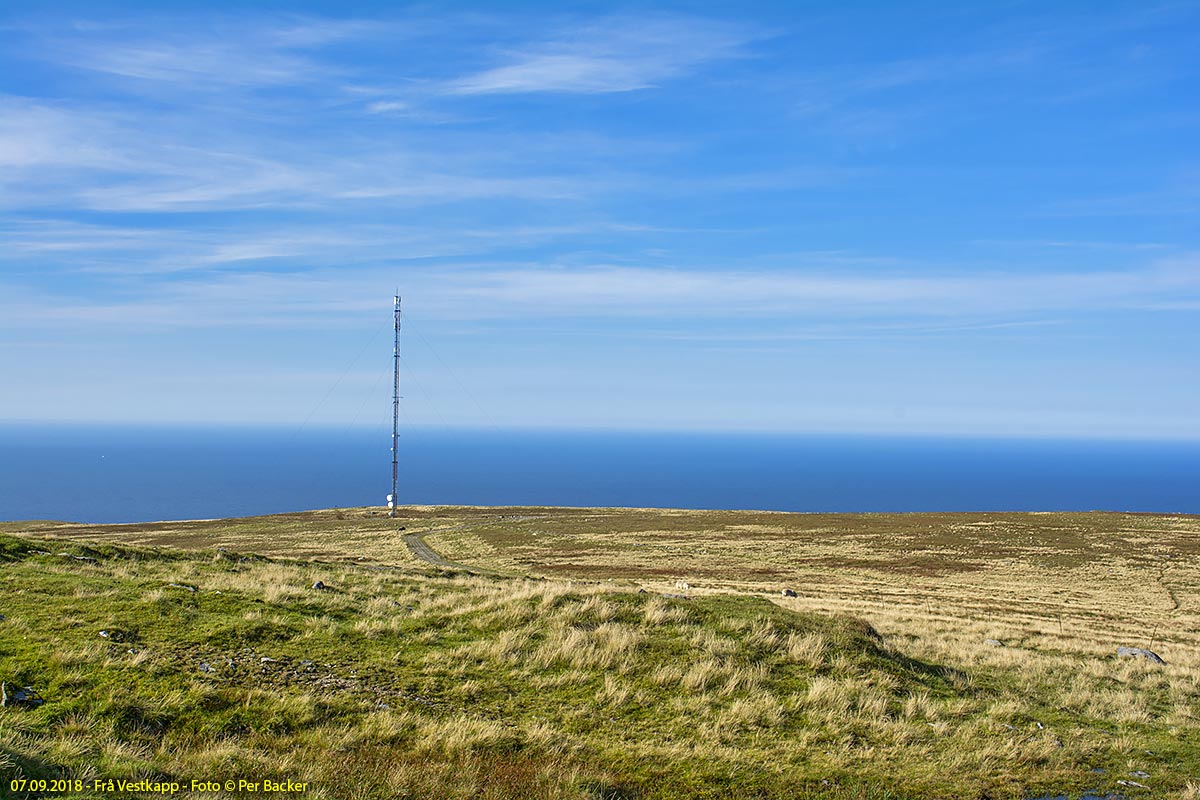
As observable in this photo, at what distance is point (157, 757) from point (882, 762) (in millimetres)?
10620

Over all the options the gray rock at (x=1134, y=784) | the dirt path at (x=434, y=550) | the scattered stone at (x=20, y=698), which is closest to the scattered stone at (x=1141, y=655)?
the gray rock at (x=1134, y=784)

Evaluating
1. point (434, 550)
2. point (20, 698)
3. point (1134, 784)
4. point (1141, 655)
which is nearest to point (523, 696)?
point (20, 698)

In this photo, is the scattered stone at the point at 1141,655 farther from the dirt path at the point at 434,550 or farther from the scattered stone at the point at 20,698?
the dirt path at the point at 434,550

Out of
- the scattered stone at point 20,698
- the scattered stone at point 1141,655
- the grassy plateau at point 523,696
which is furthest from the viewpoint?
the scattered stone at point 1141,655

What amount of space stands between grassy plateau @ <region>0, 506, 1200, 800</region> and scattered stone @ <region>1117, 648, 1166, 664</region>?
67 centimetres

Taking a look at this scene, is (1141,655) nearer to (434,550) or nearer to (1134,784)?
(1134,784)

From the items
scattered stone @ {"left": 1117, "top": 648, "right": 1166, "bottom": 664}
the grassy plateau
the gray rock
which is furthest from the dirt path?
the gray rock

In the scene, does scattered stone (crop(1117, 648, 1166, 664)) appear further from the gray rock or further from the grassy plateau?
the gray rock

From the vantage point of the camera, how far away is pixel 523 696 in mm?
13109

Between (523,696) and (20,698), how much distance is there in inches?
306

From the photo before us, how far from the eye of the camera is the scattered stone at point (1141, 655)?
22538 millimetres

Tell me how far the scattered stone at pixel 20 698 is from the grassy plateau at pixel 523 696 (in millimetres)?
103

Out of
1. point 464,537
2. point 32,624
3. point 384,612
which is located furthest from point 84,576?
point 464,537

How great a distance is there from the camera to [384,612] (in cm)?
1748
